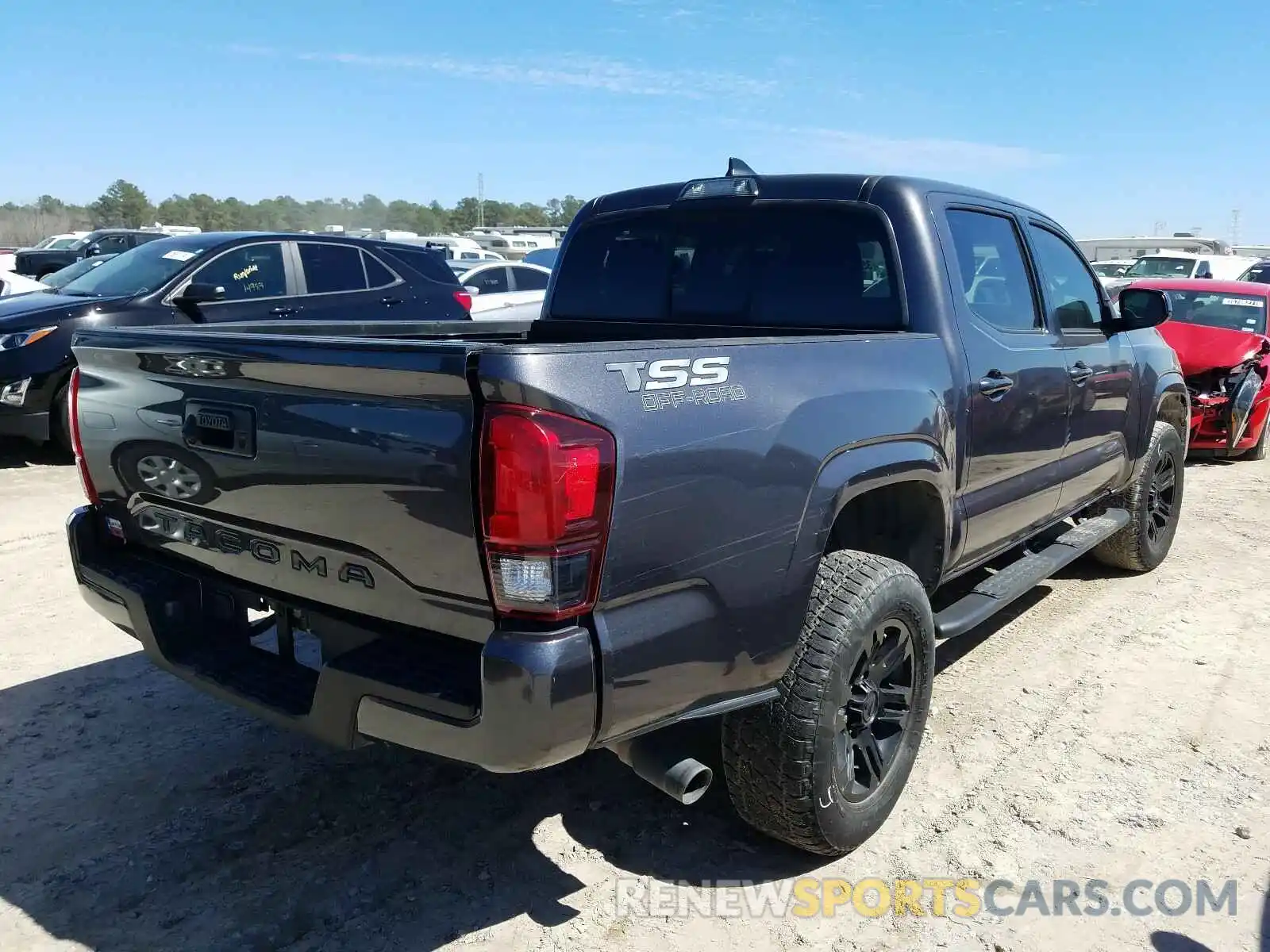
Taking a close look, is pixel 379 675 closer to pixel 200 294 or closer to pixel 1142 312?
pixel 1142 312

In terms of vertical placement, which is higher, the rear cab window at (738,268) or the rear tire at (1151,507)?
the rear cab window at (738,268)

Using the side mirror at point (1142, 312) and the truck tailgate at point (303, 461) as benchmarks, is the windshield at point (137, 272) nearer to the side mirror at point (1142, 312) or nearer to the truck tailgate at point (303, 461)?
the truck tailgate at point (303, 461)

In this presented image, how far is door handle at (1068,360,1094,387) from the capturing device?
4.24m

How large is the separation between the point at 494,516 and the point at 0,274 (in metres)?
10.6

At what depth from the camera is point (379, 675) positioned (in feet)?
7.30

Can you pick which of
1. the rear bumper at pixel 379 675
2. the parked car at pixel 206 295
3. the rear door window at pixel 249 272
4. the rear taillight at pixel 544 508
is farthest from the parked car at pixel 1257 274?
the rear bumper at pixel 379 675

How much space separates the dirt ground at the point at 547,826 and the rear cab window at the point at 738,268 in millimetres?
1673

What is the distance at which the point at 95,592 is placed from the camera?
2.96 meters

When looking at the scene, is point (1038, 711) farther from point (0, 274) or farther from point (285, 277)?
point (0, 274)

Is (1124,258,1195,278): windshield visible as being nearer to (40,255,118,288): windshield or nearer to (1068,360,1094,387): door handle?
(1068,360,1094,387): door handle

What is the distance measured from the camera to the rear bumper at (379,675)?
6.73 feet

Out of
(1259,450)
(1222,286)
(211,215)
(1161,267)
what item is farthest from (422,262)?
(211,215)

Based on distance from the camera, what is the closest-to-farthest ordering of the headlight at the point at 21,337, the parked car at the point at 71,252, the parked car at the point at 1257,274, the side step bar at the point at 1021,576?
the side step bar at the point at 1021,576, the headlight at the point at 21,337, the parked car at the point at 71,252, the parked car at the point at 1257,274

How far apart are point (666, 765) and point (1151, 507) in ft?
14.6
